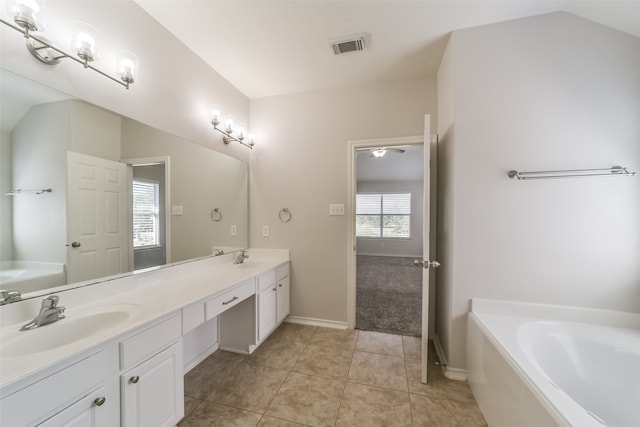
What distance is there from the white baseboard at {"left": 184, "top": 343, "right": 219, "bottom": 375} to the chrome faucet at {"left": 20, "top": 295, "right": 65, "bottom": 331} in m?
1.13

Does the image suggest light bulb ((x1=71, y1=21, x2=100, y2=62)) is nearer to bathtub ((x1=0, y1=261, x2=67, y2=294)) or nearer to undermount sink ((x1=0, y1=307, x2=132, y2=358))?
bathtub ((x1=0, y1=261, x2=67, y2=294))

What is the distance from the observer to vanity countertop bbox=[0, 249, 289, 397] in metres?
0.80

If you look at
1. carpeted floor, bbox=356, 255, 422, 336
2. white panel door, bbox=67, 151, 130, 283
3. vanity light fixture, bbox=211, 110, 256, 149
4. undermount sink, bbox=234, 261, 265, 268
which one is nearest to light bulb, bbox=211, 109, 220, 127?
vanity light fixture, bbox=211, 110, 256, 149

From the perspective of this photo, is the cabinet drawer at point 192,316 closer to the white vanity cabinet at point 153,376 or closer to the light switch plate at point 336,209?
the white vanity cabinet at point 153,376

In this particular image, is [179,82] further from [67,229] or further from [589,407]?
[589,407]

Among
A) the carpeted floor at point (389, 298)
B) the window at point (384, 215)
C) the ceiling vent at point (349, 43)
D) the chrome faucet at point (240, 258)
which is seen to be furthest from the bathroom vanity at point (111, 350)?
the window at point (384, 215)

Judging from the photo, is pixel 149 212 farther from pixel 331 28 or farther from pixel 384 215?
pixel 384 215

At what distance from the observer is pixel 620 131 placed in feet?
4.96

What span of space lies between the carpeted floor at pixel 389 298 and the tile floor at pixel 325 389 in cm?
35

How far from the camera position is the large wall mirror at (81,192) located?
1063 millimetres

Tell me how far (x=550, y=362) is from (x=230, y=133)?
119 inches

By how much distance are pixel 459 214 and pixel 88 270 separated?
239 centimetres

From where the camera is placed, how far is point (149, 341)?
1.12 metres

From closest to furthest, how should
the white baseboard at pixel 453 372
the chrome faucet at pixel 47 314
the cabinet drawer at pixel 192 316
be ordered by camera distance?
the chrome faucet at pixel 47 314 < the cabinet drawer at pixel 192 316 < the white baseboard at pixel 453 372
